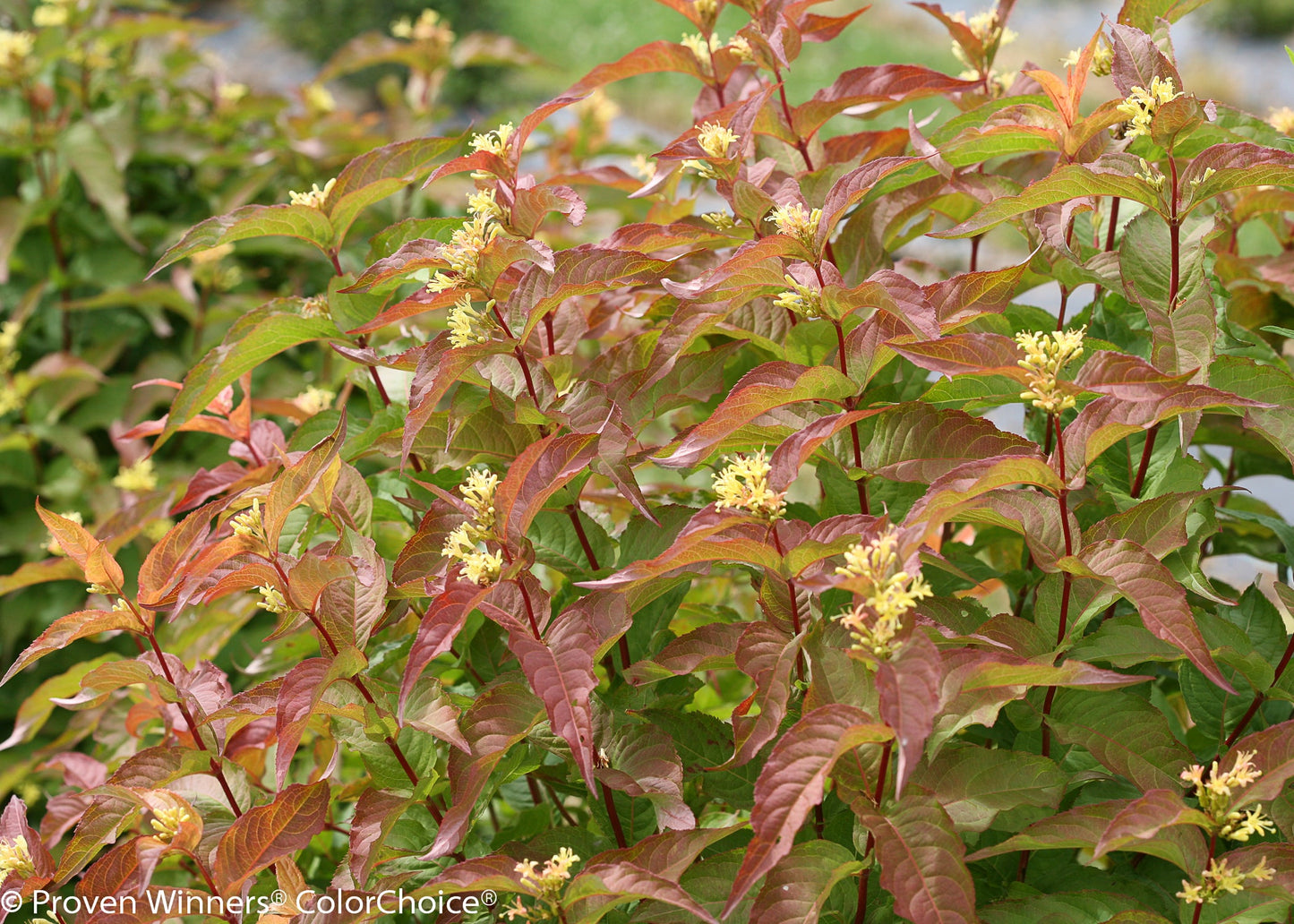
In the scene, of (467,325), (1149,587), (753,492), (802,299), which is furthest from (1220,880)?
(467,325)

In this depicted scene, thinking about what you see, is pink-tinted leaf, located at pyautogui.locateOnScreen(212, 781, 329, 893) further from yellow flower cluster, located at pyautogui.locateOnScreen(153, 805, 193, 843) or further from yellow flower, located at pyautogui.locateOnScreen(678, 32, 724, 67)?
yellow flower, located at pyautogui.locateOnScreen(678, 32, 724, 67)

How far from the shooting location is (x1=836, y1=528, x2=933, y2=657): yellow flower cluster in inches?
31.3

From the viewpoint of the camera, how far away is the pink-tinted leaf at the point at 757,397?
95 centimetres

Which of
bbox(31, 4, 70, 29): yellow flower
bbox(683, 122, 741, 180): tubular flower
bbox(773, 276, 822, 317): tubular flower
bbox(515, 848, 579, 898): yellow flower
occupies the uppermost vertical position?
bbox(31, 4, 70, 29): yellow flower

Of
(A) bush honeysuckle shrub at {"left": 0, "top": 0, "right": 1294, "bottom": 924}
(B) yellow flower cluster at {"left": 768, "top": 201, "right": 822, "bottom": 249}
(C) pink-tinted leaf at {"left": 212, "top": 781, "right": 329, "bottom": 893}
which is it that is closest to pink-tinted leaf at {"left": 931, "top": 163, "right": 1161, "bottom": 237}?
(A) bush honeysuckle shrub at {"left": 0, "top": 0, "right": 1294, "bottom": 924}

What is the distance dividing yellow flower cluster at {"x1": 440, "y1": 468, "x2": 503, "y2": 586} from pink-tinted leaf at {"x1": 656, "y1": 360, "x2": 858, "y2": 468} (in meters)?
0.17

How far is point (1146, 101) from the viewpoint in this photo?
989 millimetres

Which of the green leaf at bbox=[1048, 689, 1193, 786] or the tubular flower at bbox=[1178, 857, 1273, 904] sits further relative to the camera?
the green leaf at bbox=[1048, 689, 1193, 786]

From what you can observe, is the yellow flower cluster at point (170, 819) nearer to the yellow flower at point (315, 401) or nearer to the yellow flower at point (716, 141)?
the yellow flower at point (315, 401)

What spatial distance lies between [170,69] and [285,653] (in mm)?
2270

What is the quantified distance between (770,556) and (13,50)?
2.31 m

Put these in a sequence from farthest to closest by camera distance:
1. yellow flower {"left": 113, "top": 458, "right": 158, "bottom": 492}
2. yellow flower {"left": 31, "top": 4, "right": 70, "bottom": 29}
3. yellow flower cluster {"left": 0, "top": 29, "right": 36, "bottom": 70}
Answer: yellow flower {"left": 31, "top": 4, "right": 70, "bottom": 29}, yellow flower cluster {"left": 0, "top": 29, "right": 36, "bottom": 70}, yellow flower {"left": 113, "top": 458, "right": 158, "bottom": 492}

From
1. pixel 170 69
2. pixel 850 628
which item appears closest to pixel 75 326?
pixel 170 69

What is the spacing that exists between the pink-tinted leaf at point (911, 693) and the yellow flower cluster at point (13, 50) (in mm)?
2442
